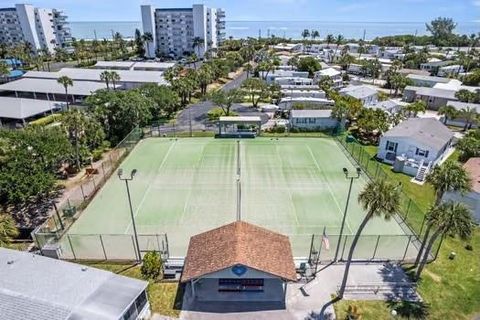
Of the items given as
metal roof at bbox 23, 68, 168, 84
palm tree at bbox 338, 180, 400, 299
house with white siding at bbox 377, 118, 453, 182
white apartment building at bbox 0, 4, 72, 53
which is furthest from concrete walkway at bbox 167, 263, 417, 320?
white apartment building at bbox 0, 4, 72, 53

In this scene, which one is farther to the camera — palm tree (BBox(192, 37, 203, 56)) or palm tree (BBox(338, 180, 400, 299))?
palm tree (BBox(192, 37, 203, 56))

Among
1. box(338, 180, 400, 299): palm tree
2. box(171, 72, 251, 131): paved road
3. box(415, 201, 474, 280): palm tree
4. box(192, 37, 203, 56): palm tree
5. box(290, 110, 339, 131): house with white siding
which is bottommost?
box(171, 72, 251, 131): paved road

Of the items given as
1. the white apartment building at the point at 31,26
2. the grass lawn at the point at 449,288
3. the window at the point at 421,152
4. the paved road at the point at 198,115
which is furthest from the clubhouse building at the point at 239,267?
the white apartment building at the point at 31,26

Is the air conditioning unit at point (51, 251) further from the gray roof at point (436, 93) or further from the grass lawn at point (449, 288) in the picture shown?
the gray roof at point (436, 93)

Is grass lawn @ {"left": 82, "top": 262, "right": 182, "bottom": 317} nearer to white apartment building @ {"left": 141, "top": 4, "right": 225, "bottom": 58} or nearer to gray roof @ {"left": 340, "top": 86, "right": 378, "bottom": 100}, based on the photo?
gray roof @ {"left": 340, "top": 86, "right": 378, "bottom": 100}

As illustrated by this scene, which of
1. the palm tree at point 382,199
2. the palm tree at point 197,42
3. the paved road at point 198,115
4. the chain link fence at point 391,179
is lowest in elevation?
the paved road at point 198,115

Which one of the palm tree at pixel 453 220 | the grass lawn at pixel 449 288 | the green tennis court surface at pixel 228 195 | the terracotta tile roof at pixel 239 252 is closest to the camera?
the palm tree at pixel 453 220

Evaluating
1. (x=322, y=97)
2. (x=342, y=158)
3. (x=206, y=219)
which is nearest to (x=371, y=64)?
(x=322, y=97)
